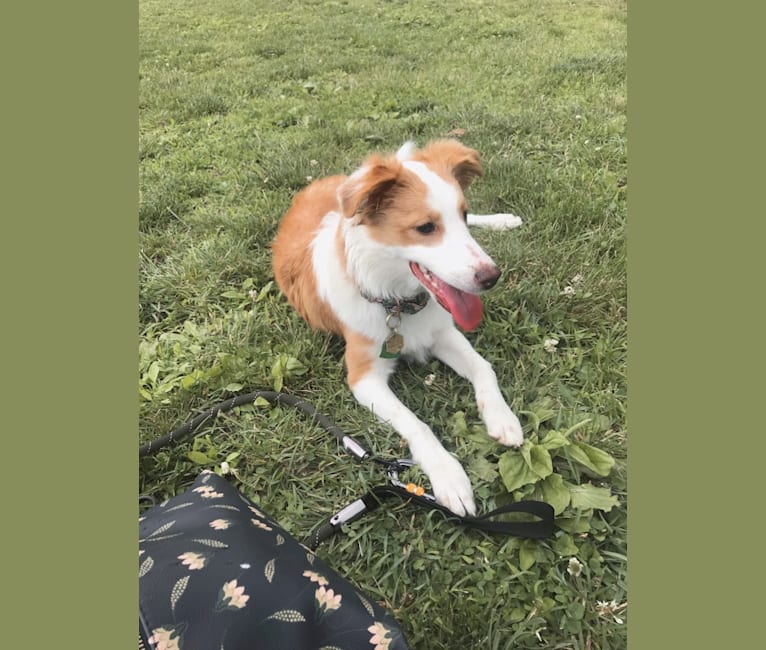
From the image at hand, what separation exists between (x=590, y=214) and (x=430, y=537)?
2.52 metres

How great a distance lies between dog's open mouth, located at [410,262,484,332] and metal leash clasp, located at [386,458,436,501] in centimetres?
68

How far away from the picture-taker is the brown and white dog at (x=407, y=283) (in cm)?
223

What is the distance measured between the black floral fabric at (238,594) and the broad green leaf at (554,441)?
1.04 meters

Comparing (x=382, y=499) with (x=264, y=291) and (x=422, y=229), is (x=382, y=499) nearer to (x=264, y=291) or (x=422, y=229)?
(x=422, y=229)

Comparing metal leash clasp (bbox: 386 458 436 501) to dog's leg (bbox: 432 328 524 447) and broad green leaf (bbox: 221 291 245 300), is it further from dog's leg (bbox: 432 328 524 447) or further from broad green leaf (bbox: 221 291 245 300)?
broad green leaf (bbox: 221 291 245 300)

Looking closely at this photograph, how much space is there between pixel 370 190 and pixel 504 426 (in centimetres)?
123

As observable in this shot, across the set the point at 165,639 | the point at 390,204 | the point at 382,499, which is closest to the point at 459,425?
the point at 382,499

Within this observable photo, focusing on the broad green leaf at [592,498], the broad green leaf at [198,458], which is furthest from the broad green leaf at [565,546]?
the broad green leaf at [198,458]

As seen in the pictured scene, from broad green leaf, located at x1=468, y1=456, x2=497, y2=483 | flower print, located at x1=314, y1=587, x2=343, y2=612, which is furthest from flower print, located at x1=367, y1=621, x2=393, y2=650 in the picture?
broad green leaf, located at x1=468, y1=456, x2=497, y2=483

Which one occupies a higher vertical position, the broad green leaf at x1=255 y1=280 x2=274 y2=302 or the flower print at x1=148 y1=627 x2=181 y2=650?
the flower print at x1=148 y1=627 x2=181 y2=650

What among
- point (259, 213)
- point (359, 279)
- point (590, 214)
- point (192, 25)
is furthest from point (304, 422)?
point (192, 25)

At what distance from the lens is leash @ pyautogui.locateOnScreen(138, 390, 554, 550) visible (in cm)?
190

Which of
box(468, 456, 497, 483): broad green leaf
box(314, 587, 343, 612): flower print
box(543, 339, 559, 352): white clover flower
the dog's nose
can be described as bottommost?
box(468, 456, 497, 483): broad green leaf

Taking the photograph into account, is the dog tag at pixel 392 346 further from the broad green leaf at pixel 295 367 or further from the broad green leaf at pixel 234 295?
the broad green leaf at pixel 234 295
